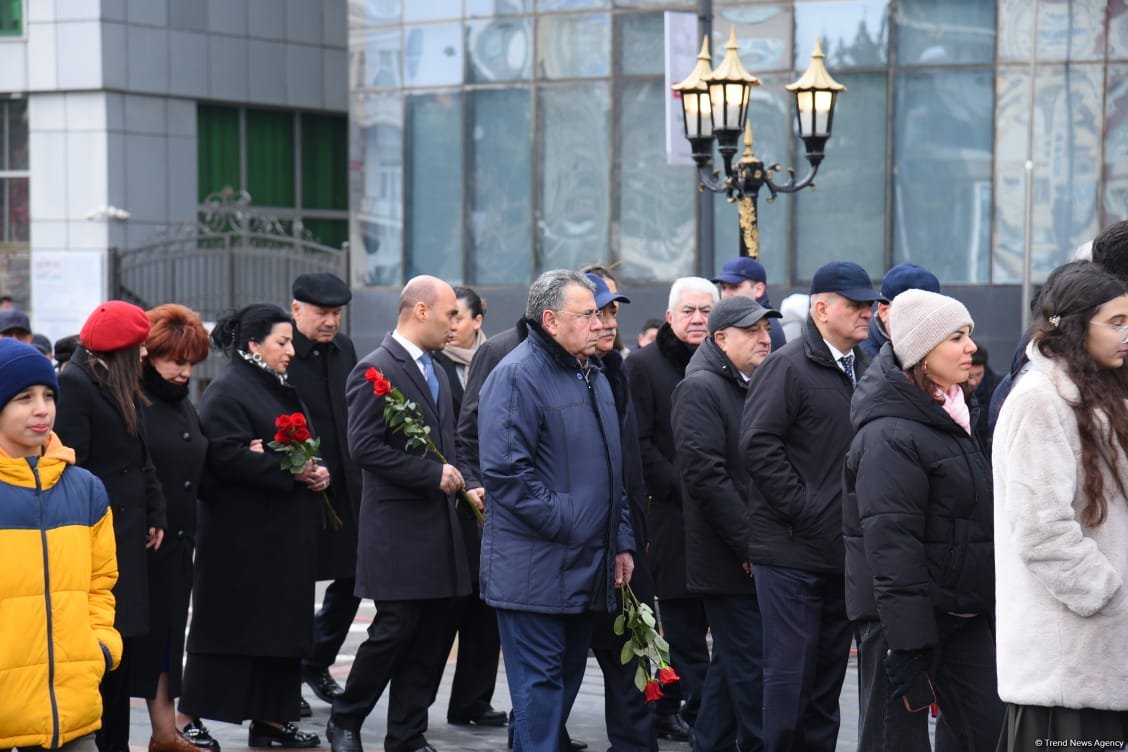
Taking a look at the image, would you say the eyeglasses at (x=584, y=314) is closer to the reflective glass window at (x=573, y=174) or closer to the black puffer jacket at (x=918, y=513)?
the black puffer jacket at (x=918, y=513)

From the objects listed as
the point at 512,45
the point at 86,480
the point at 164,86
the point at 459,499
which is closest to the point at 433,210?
the point at 512,45

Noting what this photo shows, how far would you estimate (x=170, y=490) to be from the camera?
7695 millimetres

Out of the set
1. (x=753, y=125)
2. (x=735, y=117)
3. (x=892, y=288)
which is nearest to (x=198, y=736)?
(x=892, y=288)

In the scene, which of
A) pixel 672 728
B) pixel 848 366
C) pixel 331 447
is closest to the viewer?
pixel 848 366

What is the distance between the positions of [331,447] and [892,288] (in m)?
2.97

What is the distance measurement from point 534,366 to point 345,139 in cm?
2622

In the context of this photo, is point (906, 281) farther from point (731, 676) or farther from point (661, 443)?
point (731, 676)

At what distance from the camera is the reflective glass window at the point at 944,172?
21.9 meters

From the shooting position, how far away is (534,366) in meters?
6.73

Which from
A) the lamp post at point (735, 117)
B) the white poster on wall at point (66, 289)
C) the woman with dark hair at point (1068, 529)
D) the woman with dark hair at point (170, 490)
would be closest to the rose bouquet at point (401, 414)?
the woman with dark hair at point (170, 490)

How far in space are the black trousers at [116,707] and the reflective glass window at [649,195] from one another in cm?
1697

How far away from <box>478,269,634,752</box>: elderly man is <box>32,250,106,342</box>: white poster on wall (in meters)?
20.4

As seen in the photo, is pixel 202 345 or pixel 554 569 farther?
pixel 202 345

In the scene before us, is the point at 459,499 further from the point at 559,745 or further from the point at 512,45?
the point at 512,45
